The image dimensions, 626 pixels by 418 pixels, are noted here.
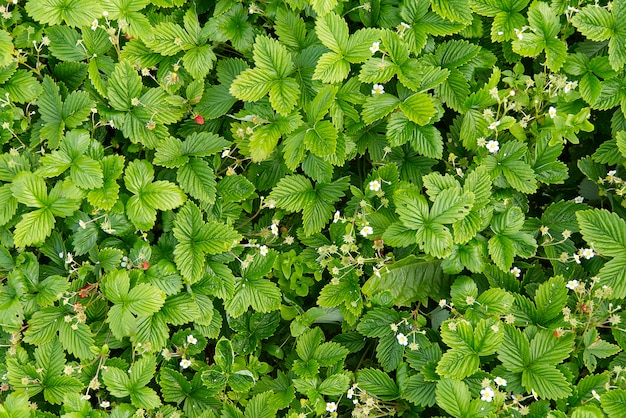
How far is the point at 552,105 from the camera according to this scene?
9.60ft

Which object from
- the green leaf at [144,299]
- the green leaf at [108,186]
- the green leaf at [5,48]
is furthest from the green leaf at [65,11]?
the green leaf at [144,299]

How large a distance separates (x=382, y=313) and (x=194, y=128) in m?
1.34

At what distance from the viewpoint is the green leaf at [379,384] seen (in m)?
2.74

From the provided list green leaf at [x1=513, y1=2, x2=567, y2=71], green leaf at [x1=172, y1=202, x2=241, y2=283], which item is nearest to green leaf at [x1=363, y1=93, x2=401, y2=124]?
green leaf at [x1=513, y1=2, x2=567, y2=71]

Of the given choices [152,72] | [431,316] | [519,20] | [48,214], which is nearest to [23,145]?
[48,214]

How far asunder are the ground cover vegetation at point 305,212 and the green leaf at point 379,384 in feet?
0.04

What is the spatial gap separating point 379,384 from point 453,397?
14.9 inches

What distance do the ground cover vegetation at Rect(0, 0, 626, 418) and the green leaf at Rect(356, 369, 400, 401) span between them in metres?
0.01

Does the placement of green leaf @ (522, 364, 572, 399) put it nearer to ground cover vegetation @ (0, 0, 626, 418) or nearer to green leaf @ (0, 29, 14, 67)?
ground cover vegetation @ (0, 0, 626, 418)

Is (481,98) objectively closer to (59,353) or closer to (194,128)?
(194,128)

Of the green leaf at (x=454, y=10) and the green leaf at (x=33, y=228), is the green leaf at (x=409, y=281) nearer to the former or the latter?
the green leaf at (x=454, y=10)

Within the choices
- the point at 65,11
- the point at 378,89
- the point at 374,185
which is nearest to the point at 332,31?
the point at 378,89

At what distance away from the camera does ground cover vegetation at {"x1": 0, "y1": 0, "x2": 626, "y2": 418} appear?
2.62 m

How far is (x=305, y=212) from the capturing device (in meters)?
2.80
